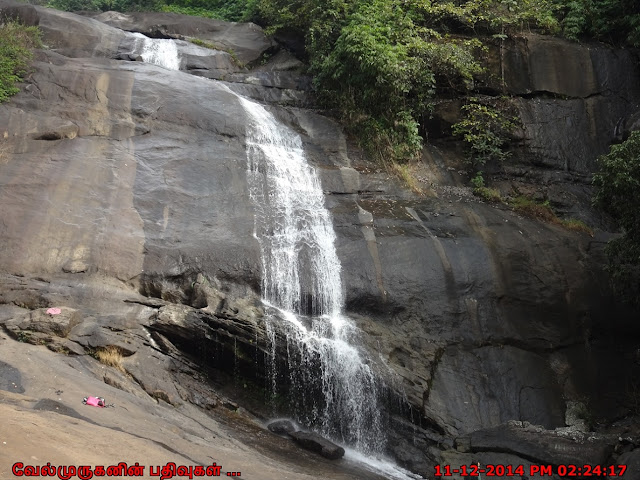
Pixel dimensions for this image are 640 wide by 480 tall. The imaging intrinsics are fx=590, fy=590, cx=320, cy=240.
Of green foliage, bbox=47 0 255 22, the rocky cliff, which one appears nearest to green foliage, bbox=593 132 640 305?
the rocky cliff

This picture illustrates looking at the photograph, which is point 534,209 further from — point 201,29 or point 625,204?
point 201,29

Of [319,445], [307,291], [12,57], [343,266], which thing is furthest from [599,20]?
[12,57]

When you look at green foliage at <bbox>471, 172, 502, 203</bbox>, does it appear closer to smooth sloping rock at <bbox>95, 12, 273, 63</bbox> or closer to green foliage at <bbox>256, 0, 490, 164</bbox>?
green foliage at <bbox>256, 0, 490, 164</bbox>

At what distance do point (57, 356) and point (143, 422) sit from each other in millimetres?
2372

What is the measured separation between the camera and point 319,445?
10836 mm

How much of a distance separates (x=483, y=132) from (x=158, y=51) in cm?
1154

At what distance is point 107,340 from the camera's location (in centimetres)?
1049

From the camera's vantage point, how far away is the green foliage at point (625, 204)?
12.4 metres

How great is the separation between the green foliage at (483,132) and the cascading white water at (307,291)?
5568 millimetres

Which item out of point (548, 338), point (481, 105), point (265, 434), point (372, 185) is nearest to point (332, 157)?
point (372, 185)

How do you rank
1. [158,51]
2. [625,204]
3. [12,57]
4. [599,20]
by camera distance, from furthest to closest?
[158,51] → [599,20] → [12,57] → [625,204]

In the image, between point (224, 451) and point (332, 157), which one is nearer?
point (224, 451)

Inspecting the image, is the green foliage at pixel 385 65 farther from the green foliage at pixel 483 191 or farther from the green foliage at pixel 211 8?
the green foliage at pixel 211 8

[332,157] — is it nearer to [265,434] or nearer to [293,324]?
[293,324]
